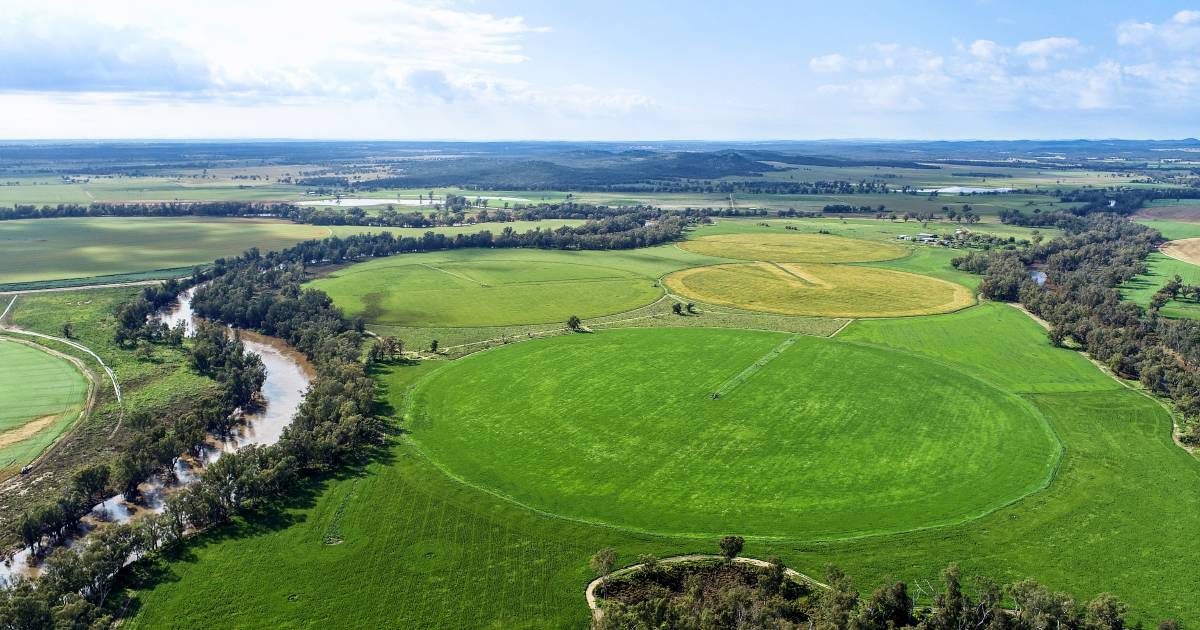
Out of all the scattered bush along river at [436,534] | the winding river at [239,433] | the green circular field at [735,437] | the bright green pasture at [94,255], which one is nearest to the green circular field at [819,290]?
the green circular field at [735,437]

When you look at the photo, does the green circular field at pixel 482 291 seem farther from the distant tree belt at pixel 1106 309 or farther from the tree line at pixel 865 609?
the tree line at pixel 865 609

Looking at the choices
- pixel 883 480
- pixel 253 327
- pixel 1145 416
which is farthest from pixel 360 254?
pixel 1145 416

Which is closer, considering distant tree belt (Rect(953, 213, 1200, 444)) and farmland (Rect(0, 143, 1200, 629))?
farmland (Rect(0, 143, 1200, 629))

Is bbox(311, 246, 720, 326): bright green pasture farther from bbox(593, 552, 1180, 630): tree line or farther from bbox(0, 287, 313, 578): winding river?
bbox(593, 552, 1180, 630): tree line

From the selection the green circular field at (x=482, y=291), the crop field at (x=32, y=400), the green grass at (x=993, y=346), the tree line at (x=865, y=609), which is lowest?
the tree line at (x=865, y=609)

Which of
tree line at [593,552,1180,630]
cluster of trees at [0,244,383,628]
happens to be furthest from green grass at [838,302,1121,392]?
cluster of trees at [0,244,383,628]

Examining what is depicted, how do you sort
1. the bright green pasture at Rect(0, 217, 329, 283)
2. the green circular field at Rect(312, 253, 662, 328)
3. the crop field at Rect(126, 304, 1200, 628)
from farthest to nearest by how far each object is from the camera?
the bright green pasture at Rect(0, 217, 329, 283) < the green circular field at Rect(312, 253, 662, 328) < the crop field at Rect(126, 304, 1200, 628)
